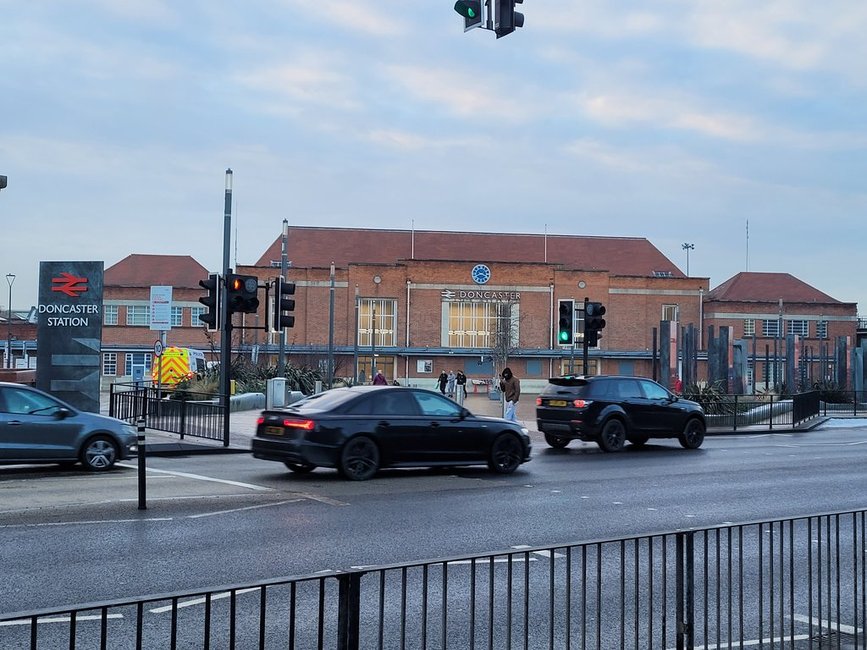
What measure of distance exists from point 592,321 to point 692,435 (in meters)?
5.06

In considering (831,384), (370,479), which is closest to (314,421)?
(370,479)

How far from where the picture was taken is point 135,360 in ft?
269

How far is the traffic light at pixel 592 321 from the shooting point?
27.1 m

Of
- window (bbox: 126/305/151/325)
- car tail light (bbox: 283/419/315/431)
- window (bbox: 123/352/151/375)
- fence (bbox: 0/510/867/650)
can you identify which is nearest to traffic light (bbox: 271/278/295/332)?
car tail light (bbox: 283/419/315/431)

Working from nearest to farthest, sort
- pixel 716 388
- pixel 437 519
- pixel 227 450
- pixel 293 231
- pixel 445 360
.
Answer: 1. pixel 437 519
2. pixel 227 450
3. pixel 716 388
4. pixel 445 360
5. pixel 293 231

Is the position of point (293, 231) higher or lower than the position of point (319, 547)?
higher

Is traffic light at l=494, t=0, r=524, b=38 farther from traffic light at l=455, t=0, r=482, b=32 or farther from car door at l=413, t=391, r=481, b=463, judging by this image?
car door at l=413, t=391, r=481, b=463

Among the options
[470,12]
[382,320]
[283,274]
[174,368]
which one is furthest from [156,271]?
[470,12]

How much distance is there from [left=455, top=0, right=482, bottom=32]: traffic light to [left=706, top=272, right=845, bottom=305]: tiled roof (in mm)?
77722

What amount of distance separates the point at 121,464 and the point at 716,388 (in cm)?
2684

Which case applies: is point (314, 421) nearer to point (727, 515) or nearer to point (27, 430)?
point (27, 430)

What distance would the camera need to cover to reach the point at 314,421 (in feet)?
49.8

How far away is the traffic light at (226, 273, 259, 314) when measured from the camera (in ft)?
68.5

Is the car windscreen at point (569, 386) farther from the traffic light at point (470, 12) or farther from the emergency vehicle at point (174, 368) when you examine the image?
the emergency vehicle at point (174, 368)
